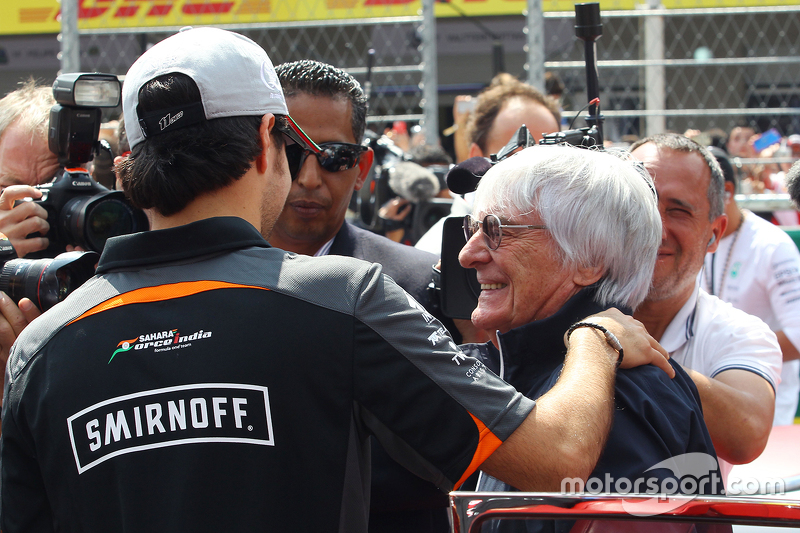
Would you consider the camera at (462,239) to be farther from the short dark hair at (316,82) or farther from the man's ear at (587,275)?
the short dark hair at (316,82)

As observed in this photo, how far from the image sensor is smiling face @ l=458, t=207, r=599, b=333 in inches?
65.1

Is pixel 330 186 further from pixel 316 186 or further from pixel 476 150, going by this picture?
pixel 476 150

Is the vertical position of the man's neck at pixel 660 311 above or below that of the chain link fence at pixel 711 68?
below

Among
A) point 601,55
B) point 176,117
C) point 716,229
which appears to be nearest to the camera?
point 176,117

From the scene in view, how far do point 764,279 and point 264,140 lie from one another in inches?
113

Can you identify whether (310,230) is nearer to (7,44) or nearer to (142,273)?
(142,273)

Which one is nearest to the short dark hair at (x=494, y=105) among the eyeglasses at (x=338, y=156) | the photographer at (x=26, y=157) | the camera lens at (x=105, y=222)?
the eyeglasses at (x=338, y=156)

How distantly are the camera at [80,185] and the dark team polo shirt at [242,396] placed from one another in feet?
2.10

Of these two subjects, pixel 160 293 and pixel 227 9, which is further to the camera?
pixel 227 9

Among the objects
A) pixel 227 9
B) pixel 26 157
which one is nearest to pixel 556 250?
pixel 26 157

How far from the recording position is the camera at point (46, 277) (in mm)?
1568

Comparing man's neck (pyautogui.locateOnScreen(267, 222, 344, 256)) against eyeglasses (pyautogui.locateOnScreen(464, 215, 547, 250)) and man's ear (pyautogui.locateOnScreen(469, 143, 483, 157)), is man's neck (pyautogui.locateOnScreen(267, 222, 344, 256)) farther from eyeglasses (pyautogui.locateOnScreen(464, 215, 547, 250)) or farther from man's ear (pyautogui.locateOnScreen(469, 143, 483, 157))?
man's ear (pyautogui.locateOnScreen(469, 143, 483, 157))

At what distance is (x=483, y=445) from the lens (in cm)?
116

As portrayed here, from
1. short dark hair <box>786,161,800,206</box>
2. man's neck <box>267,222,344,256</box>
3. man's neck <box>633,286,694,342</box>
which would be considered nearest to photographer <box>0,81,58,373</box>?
man's neck <box>267,222,344,256</box>
